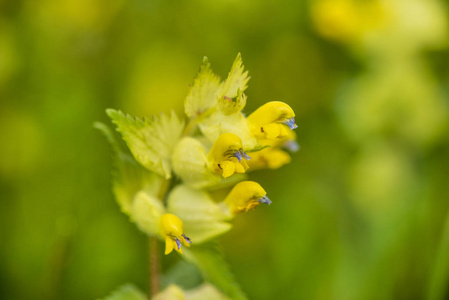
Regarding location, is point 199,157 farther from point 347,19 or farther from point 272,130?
point 347,19

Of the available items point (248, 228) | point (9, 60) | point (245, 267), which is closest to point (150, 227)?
point (245, 267)

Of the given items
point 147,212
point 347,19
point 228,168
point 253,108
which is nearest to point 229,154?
point 228,168

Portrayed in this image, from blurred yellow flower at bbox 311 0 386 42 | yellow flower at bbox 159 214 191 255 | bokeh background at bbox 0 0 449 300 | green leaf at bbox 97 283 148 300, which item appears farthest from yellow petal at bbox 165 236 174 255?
blurred yellow flower at bbox 311 0 386 42

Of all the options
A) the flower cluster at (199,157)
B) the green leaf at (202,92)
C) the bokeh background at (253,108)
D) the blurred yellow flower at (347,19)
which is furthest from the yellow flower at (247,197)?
the blurred yellow flower at (347,19)

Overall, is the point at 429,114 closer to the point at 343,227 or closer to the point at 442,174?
the point at 442,174

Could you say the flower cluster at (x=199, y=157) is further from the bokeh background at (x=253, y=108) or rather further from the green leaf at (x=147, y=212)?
the bokeh background at (x=253, y=108)

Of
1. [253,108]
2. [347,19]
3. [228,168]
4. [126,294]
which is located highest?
[347,19]
